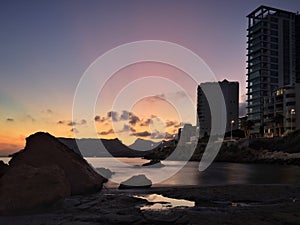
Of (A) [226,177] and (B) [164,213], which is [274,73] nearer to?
(A) [226,177]

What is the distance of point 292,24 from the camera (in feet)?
602

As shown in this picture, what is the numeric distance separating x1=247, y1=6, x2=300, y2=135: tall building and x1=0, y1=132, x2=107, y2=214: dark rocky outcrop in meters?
153

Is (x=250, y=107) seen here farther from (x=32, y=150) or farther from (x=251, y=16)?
(x=32, y=150)

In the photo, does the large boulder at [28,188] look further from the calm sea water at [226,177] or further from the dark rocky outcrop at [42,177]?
the calm sea water at [226,177]

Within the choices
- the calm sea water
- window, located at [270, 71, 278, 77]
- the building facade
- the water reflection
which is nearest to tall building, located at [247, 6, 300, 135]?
window, located at [270, 71, 278, 77]

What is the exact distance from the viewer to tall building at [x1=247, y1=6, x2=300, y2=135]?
17188 centimetres

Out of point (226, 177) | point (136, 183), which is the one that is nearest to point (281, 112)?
point (226, 177)

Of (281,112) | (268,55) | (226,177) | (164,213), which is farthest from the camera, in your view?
(268,55)

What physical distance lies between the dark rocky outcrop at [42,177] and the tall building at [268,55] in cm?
15271

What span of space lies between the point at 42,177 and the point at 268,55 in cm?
17177

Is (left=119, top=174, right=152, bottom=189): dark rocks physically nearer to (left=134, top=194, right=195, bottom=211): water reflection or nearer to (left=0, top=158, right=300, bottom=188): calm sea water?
(left=0, top=158, right=300, bottom=188): calm sea water

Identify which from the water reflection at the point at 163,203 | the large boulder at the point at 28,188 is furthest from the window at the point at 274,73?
the large boulder at the point at 28,188

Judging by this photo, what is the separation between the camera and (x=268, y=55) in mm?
173000

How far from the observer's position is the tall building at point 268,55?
17188cm
